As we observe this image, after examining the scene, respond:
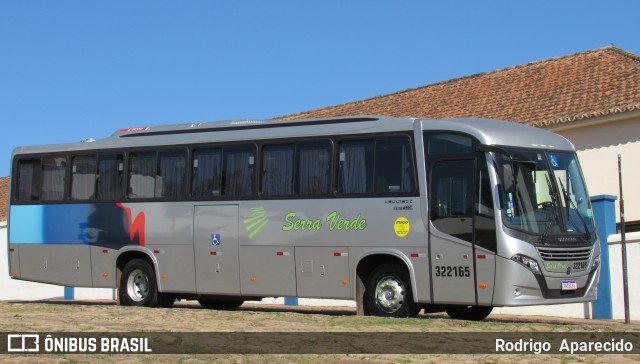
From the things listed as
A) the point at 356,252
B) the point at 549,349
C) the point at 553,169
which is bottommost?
the point at 549,349

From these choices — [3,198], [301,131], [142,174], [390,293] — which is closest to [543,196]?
[390,293]

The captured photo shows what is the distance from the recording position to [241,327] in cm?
1483

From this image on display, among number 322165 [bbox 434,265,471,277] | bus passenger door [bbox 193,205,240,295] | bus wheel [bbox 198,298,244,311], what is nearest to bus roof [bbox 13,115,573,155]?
bus passenger door [bbox 193,205,240,295]

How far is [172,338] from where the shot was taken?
12.5m

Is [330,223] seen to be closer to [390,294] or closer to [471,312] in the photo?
[390,294]

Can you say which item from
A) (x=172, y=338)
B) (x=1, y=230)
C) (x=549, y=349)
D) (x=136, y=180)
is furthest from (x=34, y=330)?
(x=1, y=230)

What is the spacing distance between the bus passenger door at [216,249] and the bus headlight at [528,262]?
562 cm

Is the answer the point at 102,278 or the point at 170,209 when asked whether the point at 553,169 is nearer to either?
the point at 170,209

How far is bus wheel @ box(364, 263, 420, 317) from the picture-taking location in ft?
57.4

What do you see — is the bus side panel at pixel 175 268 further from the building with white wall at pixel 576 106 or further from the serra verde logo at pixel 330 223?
the building with white wall at pixel 576 106

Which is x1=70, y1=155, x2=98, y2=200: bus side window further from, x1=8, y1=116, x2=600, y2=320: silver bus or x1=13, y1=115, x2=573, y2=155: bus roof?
x1=13, y1=115, x2=573, y2=155: bus roof

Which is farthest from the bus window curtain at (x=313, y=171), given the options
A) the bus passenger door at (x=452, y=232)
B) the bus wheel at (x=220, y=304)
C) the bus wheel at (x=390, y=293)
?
the bus wheel at (x=220, y=304)

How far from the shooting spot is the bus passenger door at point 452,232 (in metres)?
16.7

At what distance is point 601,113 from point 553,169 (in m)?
12.9
